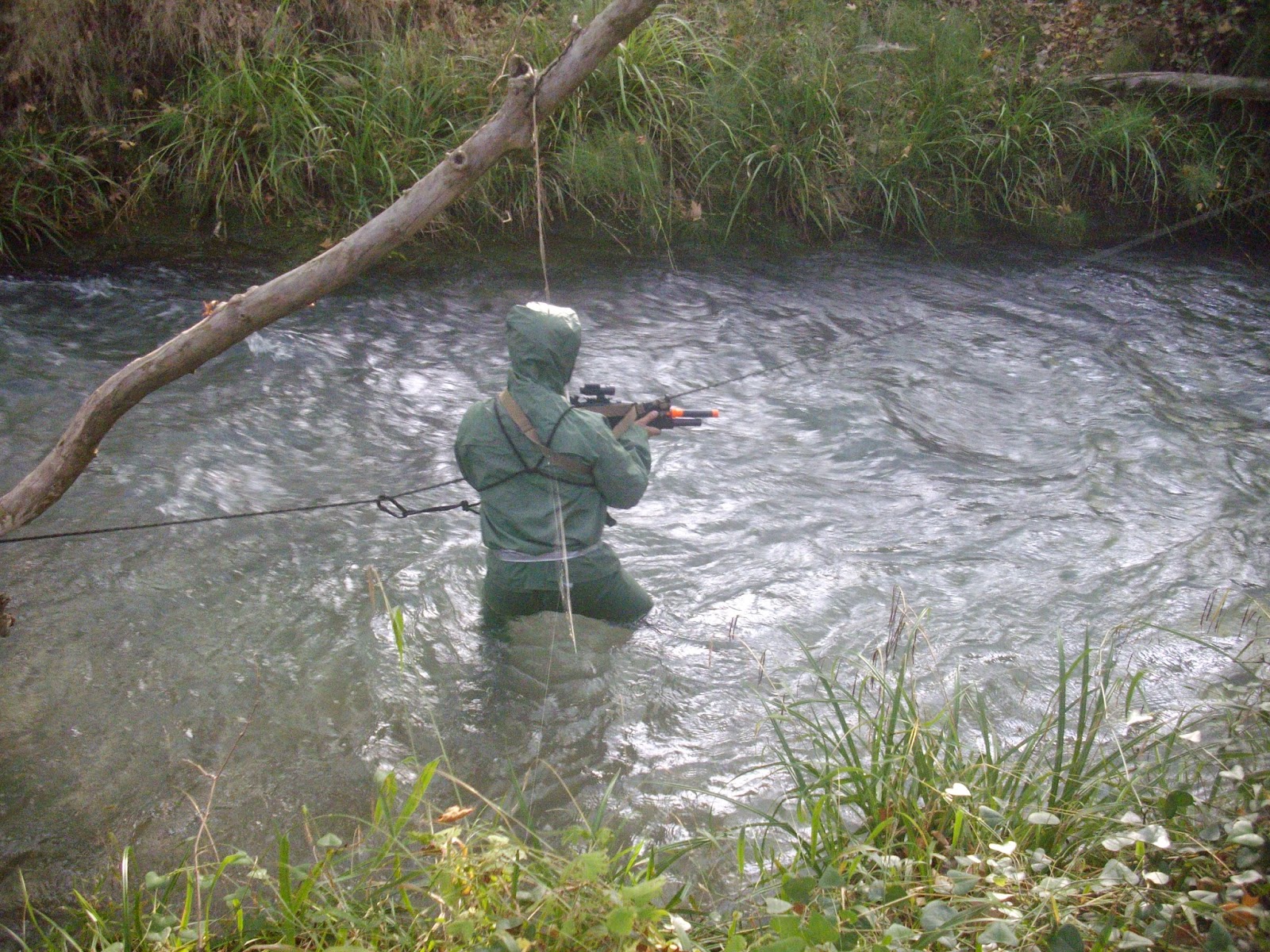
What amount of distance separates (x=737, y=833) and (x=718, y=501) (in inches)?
103

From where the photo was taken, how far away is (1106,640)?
448cm

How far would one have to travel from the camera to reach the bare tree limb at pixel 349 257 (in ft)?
10.7

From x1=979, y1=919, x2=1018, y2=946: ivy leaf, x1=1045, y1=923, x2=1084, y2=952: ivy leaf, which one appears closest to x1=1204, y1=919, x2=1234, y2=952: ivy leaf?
x1=1045, y1=923, x2=1084, y2=952: ivy leaf

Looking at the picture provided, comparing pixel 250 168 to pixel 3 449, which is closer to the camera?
pixel 3 449

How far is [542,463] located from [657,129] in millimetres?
5973

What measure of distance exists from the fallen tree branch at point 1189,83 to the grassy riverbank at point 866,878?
7.88 metres

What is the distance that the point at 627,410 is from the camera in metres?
4.00

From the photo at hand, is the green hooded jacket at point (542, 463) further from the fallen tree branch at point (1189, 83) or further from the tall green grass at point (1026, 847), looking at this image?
the fallen tree branch at point (1189, 83)

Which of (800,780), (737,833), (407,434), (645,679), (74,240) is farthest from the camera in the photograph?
(74,240)

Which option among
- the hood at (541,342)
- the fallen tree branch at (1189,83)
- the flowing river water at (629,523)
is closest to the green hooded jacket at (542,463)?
the hood at (541,342)

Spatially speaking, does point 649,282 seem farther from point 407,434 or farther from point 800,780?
point 800,780

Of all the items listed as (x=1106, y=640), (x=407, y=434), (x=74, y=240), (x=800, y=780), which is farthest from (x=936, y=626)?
(x=74, y=240)

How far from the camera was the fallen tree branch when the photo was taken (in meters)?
9.15

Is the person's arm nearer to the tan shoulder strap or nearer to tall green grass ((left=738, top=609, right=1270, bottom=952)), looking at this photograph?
the tan shoulder strap
